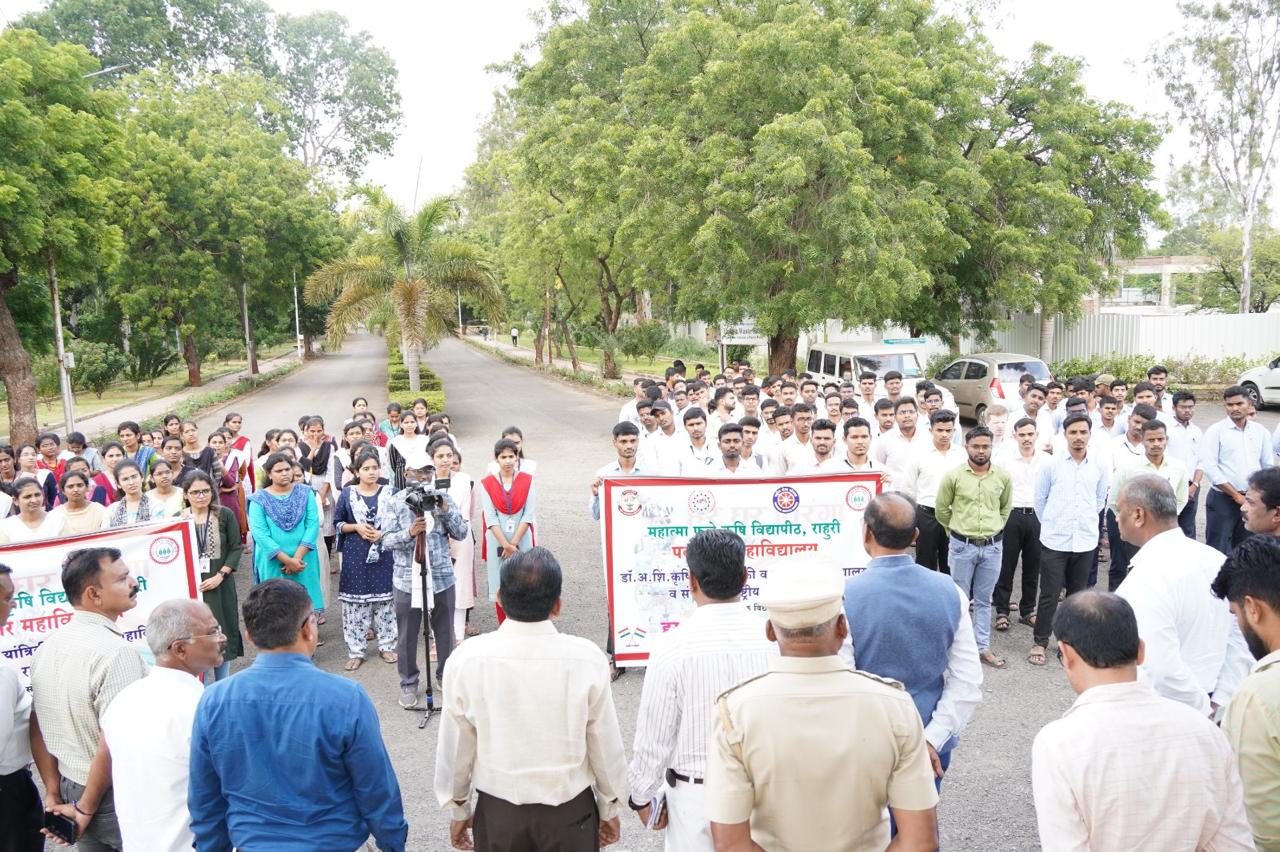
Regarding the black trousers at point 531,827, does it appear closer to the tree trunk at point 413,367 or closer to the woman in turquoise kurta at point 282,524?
the woman in turquoise kurta at point 282,524

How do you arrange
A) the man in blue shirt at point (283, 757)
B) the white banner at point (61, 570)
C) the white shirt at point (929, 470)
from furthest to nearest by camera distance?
the white shirt at point (929, 470) → the white banner at point (61, 570) → the man in blue shirt at point (283, 757)

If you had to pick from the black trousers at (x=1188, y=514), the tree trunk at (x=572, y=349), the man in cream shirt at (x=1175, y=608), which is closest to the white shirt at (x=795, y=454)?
the black trousers at (x=1188, y=514)

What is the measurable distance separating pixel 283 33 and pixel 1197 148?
5433 centimetres

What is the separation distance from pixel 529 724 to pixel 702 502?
336 cm

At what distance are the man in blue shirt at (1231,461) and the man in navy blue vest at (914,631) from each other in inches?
222

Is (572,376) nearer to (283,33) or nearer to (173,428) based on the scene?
(173,428)

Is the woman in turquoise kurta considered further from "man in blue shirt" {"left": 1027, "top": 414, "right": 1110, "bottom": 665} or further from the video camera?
"man in blue shirt" {"left": 1027, "top": 414, "right": 1110, "bottom": 665}

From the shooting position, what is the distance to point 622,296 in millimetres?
31500

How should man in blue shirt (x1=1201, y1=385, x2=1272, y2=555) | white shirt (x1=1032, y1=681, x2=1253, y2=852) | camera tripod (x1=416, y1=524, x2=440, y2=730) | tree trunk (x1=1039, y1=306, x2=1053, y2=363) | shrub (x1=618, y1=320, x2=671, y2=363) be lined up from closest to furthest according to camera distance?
white shirt (x1=1032, y1=681, x2=1253, y2=852), camera tripod (x1=416, y1=524, x2=440, y2=730), man in blue shirt (x1=1201, y1=385, x2=1272, y2=555), tree trunk (x1=1039, y1=306, x2=1053, y2=363), shrub (x1=618, y1=320, x2=671, y2=363)

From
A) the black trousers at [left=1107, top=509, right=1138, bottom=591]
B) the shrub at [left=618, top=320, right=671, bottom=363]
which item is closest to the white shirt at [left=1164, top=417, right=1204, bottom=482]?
the black trousers at [left=1107, top=509, right=1138, bottom=591]

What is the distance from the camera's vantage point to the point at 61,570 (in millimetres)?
5051

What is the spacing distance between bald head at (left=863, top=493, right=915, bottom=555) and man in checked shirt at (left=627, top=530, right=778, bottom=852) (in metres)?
0.74

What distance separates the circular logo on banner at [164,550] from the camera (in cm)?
584

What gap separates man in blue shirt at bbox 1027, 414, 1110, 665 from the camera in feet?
22.0
